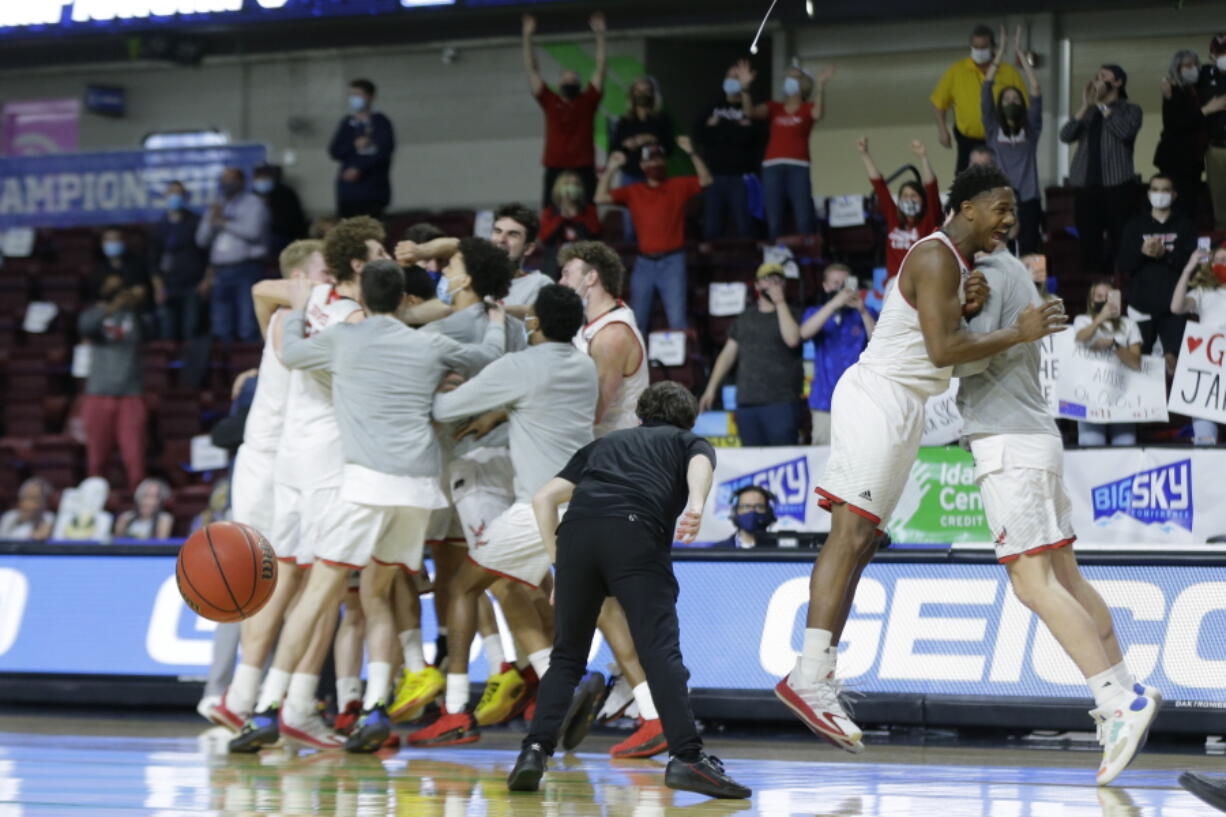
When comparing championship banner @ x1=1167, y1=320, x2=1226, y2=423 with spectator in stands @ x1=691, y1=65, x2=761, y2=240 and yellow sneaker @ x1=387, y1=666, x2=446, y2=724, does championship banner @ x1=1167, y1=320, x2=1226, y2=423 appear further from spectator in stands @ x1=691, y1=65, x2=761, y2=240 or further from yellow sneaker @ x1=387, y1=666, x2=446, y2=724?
yellow sneaker @ x1=387, y1=666, x2=446, y2=724

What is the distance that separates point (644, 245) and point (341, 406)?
25.6 ft

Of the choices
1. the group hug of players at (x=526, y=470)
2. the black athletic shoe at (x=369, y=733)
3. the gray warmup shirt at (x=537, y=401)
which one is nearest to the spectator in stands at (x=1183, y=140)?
the group hug of players at (x=526, y=470)

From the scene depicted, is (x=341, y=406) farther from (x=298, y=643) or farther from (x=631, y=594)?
(x=631, y=594)

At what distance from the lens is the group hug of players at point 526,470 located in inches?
274

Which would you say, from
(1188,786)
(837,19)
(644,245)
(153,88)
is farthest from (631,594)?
(153,88)

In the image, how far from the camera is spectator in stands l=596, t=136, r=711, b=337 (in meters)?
16.2

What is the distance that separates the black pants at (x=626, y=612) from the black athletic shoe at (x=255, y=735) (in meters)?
2.27

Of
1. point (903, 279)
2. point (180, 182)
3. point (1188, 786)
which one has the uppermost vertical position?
point (180, 182)

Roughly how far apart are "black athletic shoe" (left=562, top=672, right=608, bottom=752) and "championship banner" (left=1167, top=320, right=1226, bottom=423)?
21.8 feet

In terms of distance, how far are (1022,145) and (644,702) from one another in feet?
28.0

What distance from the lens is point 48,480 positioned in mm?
18875

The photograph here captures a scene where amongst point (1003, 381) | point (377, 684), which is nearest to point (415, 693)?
point (377, 684)

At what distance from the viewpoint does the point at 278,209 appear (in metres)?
19.3

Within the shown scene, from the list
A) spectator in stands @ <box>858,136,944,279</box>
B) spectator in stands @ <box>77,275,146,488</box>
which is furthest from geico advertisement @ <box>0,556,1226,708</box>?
spectator in stands @ <box>77,275,146,488</box>
